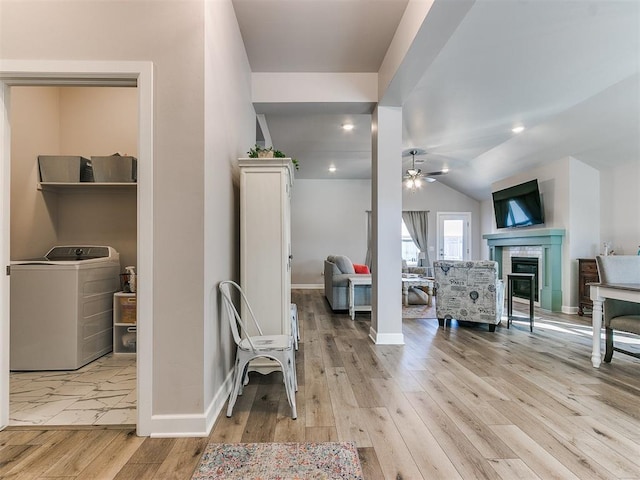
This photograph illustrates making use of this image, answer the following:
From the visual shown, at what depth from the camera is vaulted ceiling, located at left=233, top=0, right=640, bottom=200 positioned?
2.75 metres

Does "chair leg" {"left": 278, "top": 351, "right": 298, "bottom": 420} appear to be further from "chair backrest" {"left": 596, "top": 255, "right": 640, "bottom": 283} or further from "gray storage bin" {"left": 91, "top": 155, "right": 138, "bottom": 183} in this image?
"chair backrest" {"left": 596, "top": 255, "right": 640, "bottom": 283}

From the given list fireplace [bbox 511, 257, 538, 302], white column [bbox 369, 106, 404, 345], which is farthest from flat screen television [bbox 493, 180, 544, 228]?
white column [bbox 369, 106, 404, 345]

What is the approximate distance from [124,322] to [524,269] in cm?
670

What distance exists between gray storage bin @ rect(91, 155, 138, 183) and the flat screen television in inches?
252

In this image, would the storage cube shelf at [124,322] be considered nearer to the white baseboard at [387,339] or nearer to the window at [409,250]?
the white baseboard at [387,339]

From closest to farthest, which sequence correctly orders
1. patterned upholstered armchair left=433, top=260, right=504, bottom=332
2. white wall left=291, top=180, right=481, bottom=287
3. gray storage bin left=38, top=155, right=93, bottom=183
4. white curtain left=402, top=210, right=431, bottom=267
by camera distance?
gray storage bin left=38, top=155, right=93, bottom=183 < patterned upholstered armchair left=433, top=260, right=504, bottom=332 < white wall left=291, top=180, right=481, bottom=287 < white curtain left=402, top=210, right=431, bottom=267

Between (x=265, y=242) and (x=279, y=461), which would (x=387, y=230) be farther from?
(x=279, y=461)

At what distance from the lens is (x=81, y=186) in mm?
3270

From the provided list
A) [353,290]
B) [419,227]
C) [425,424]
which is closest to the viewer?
[425,424]

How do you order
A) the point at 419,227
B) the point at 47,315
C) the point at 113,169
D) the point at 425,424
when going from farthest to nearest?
the point at 419,227, the point at 113,169, the point at 47,315, the point at 425,424

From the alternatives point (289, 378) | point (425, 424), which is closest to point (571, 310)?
point (425, 424)

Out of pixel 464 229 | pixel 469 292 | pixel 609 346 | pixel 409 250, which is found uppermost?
pixel 464 229

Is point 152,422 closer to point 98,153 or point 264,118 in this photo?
point 98,153

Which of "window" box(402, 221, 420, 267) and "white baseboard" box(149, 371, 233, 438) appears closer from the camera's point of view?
"white baseboard" box(149, 371, 233, 438)
